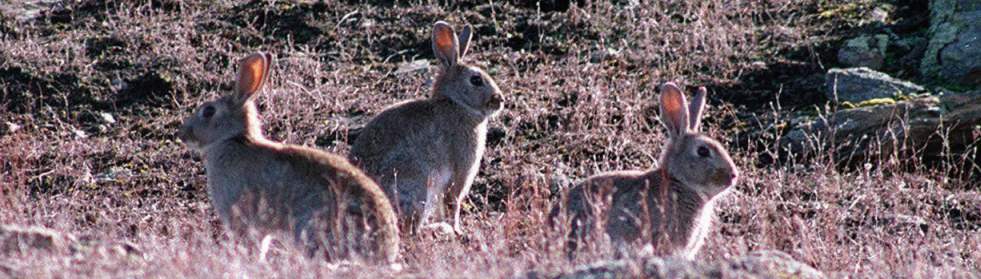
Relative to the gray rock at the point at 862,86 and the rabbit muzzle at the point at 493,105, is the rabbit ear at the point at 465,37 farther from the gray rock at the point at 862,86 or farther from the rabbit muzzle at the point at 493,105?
the gray rock at the point at 862,86

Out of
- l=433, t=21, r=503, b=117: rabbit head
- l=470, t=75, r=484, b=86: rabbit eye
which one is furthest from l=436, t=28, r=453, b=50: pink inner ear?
l=470, t=75, r=484, b=86: rabbit eye

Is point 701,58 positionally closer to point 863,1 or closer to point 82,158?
point 863,1

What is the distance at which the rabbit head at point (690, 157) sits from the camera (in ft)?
22.8

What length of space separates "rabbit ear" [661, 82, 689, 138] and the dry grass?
0.62 m

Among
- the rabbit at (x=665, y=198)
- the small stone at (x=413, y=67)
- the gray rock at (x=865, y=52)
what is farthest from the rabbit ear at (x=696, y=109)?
the small stone at (x=413, y=67)

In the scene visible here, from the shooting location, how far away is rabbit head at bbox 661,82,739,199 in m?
6.94

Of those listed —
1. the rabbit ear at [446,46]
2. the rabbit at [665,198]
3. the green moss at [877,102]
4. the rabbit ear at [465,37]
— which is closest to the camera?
the rabbit at [665,198]

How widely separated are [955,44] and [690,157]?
14.3ft

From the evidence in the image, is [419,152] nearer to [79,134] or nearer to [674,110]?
[674,110]

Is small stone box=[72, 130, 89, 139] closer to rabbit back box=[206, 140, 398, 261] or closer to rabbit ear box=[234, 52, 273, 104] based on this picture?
rabbit ear box=[234, 52, 273, 104]

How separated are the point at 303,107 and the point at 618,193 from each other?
398 cm

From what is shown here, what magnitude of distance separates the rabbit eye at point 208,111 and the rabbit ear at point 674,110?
272 cm

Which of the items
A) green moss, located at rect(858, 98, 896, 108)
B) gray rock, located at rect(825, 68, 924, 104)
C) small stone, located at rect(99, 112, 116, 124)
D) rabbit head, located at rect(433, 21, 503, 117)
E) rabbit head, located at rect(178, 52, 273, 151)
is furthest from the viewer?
small stone, located at rect(99, 112, 116, 124)

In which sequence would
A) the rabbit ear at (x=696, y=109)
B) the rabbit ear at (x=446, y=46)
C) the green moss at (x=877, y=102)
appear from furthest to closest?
the green moss at (x=877, y=102)
the rabbit ear at (x=446, y=46)
the rabbit ear at (x=696, y=109)
